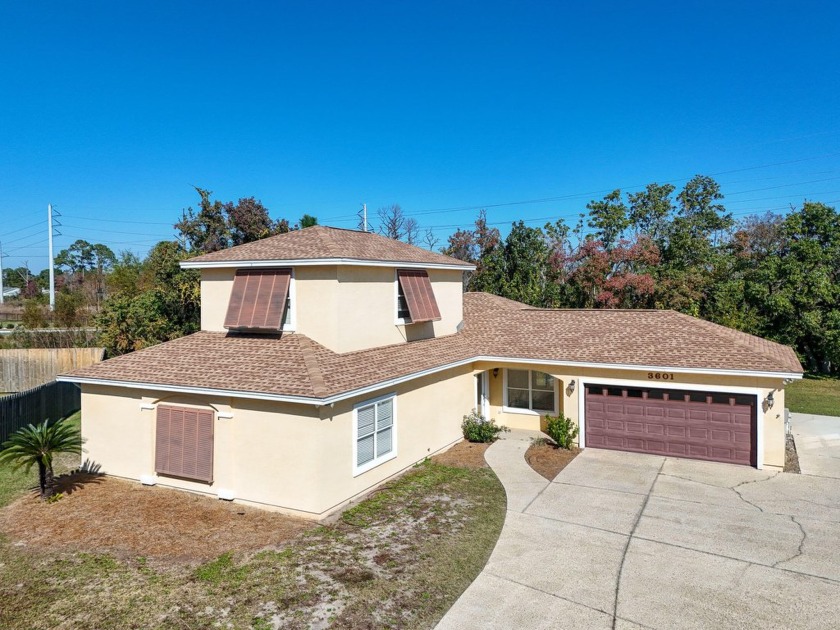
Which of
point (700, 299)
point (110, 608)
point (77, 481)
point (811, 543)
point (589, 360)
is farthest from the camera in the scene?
point (700, 299)

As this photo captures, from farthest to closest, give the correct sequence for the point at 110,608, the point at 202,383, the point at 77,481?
1. the point at 77,481
2. the point at 202,383
3. the point at 110,608

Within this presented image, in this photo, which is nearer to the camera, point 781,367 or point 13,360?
point 781,367

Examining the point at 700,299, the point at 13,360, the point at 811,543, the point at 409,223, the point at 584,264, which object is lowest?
the point at 811,543

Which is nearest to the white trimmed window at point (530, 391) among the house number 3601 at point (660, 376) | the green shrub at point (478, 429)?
Answer: the green shrub at point (478, 429)

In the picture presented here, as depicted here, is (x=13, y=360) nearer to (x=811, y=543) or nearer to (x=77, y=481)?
(x=77, y=481)

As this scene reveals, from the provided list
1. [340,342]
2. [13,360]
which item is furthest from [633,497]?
[13,360]

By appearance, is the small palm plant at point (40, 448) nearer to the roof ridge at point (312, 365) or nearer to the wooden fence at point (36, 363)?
the roof ridge at point (312, 365)

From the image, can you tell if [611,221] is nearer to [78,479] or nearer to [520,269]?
[520,269]
